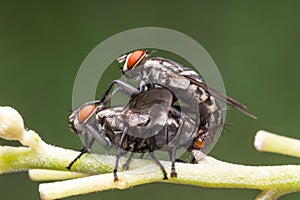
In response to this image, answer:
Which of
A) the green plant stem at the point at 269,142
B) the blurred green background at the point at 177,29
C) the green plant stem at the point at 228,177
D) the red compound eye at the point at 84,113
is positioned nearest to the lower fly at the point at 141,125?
the red compound eye at the point at 84,113

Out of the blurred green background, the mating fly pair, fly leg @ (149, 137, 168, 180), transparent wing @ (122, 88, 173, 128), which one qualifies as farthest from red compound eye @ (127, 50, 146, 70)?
the blurred green background

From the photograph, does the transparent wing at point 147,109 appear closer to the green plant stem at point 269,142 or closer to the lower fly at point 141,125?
the lower fly at point 141,125

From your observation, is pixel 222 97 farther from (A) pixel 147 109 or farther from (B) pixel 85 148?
(B) pixel 85 148

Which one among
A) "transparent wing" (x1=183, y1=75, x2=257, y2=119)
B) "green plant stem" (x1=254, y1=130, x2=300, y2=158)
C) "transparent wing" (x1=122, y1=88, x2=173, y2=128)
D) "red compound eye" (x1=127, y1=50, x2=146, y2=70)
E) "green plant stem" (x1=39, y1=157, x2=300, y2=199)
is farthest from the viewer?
"red compound eye" (x1=127, y1=50, x2=146, y2=70)

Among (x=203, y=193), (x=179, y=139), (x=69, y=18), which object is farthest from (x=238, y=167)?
(x=69, y=18)

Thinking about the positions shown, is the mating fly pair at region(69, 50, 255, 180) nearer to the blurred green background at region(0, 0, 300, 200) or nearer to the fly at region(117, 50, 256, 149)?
the fly at region(117, 50, 256, 149)

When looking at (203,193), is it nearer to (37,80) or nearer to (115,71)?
(115,71)
